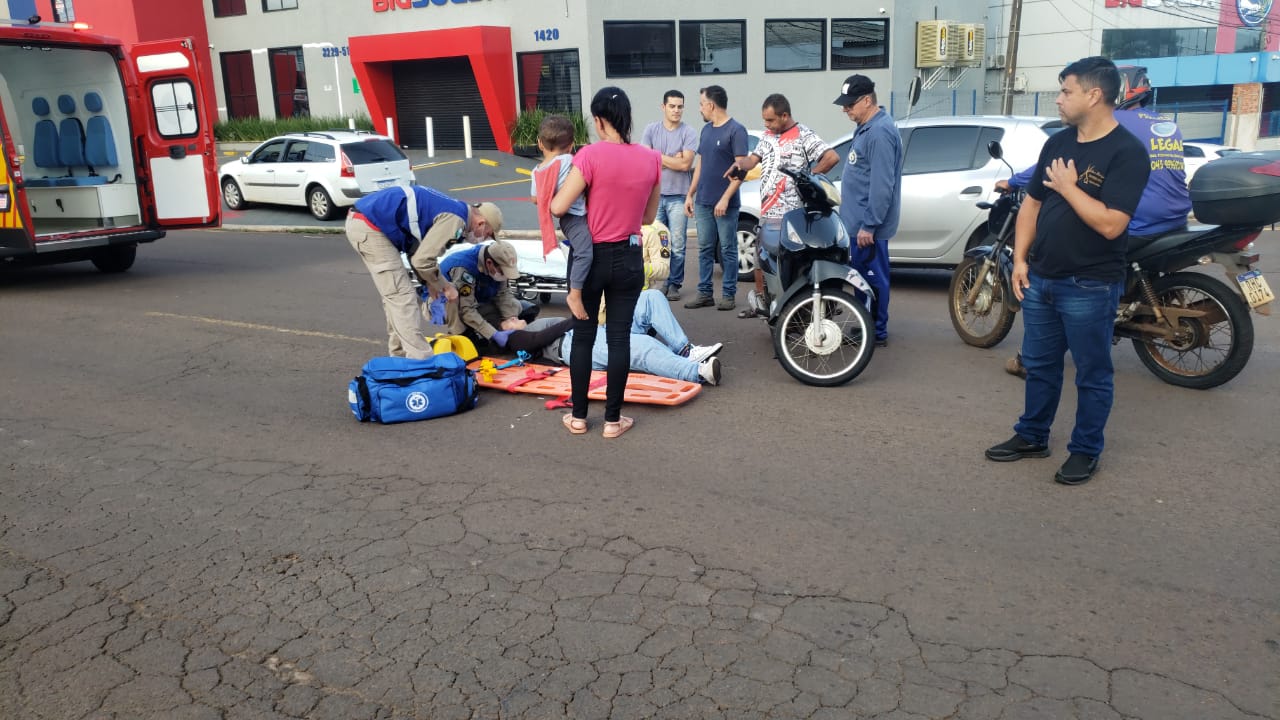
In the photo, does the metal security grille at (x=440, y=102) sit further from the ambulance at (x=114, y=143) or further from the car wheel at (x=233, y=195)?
the ambulance at (x=114, y=143)

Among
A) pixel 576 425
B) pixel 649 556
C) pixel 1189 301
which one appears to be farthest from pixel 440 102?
pixel 649 556

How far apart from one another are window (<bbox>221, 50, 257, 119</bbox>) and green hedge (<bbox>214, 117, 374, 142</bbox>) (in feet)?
2.84

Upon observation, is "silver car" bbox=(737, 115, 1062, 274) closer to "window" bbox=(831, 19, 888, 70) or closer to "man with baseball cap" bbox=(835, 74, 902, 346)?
"man with baseball cap" bbox=(835, 74, 902, 346)

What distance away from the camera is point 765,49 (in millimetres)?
26453

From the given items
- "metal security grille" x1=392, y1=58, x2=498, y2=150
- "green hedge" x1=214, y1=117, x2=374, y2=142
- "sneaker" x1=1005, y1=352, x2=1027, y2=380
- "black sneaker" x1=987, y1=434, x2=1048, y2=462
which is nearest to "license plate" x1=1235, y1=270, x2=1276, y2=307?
"sneaker" x1=1005, y1=352, x2=1027, y2=380

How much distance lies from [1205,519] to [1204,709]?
1.61 m

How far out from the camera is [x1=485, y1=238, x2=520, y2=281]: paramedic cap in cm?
694

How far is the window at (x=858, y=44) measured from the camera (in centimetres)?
2723

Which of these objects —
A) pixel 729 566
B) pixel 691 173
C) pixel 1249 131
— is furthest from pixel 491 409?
pixel 1249 131

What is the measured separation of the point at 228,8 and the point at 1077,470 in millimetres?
31869

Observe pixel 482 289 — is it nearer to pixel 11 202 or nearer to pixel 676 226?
pixel 676 226

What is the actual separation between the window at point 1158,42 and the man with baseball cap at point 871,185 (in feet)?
99.0

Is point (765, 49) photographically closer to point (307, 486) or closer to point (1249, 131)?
point (1249, 131)

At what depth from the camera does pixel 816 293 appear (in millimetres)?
6637
